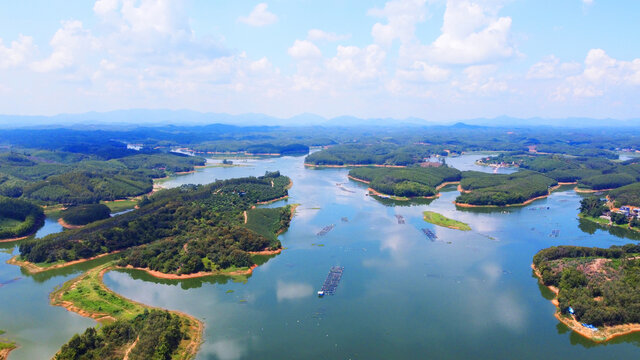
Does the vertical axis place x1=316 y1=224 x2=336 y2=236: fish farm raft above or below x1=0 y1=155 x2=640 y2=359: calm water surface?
above

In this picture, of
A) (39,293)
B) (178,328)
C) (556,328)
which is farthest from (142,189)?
(556,328)

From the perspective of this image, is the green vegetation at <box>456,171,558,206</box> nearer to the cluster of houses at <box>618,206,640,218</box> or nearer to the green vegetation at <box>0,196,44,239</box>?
the cluster of houses at <box>618,206,640,218</box>

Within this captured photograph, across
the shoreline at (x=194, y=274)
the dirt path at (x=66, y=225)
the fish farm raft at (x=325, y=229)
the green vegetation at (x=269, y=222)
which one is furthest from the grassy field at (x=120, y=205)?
the fish farm raft at (x=325, y=229)

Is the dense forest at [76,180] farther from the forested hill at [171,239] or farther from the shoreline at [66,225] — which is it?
the forested hill at [171,239]

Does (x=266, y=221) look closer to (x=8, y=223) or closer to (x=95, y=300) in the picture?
(x=95, y=300)

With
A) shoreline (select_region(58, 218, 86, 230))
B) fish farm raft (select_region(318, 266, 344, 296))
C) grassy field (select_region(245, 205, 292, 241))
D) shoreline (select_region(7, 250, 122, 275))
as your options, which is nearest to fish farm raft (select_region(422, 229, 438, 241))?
fish farm raft (select_region(318, 266, 344, 296))

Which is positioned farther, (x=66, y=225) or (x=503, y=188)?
(x=503, y=188)

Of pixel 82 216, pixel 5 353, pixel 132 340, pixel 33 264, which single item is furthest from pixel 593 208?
pixel 82 216
